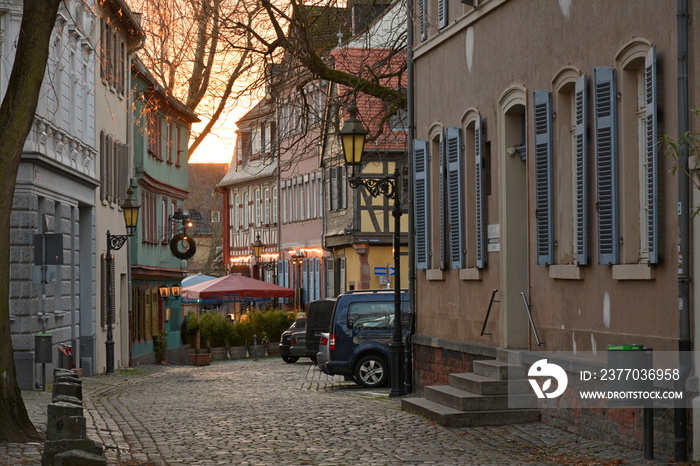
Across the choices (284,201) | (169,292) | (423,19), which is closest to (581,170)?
(423,19)

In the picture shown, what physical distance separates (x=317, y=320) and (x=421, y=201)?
10464mm

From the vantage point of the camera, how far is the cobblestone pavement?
11.7 m

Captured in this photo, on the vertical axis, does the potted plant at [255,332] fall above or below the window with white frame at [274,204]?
below

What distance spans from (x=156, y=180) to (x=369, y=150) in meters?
7.82

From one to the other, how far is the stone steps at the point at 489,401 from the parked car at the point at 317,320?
14.6 meters

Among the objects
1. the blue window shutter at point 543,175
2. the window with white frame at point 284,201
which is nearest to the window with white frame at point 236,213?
the window with white frame at point 284,201

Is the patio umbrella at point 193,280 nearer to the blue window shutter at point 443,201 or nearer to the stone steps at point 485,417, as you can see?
the blue window shutter at point 443,201

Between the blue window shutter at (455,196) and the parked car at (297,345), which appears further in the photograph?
the parked car at (297,345)

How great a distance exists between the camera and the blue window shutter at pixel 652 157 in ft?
37.7

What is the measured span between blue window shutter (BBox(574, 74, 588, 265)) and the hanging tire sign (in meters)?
28.5

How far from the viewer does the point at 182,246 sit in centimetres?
4234

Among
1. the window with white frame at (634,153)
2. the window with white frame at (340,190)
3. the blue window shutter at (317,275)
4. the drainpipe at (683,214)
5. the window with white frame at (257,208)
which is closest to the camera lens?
the drainpipe at (683,214)

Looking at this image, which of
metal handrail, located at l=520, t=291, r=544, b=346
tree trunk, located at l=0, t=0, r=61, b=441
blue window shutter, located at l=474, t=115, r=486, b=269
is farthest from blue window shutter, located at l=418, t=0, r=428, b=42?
tree trunk, located at l=0, t=0, r=61, b=441

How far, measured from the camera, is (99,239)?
3117 cm
